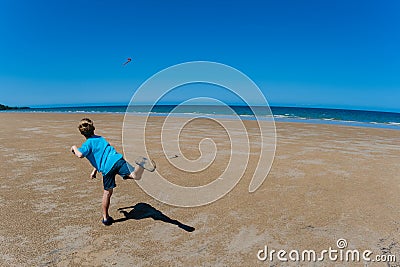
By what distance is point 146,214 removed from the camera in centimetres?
509

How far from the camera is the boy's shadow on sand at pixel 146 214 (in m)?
4.76

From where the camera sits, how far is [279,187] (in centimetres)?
679

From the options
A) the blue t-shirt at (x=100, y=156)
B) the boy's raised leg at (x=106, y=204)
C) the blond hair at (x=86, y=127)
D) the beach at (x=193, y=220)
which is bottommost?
the beach at (x=193, y=220)

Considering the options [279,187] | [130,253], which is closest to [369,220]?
[279,187]

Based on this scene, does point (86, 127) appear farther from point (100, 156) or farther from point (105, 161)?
point (105, 161)

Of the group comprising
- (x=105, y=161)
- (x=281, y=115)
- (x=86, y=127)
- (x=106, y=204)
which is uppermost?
(x=281, y=115)

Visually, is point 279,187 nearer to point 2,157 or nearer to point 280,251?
point 280,251

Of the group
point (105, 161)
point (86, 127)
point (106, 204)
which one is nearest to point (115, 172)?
point (105, 161)

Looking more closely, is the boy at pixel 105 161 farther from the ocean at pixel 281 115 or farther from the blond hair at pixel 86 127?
the ocean at pixel 281 115

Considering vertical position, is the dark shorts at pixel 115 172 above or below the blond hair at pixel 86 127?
→ below

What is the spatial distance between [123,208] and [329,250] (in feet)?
11.5

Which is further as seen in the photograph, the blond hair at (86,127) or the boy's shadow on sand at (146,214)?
the boy's shadow on sand at (146,214)

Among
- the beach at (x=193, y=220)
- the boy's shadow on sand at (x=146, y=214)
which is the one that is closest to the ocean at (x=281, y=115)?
the beach at (x=193, y=220)

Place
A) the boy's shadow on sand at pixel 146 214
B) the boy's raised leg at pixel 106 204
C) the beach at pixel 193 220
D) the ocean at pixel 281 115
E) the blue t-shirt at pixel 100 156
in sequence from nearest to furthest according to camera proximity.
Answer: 1. the beach at pixel 193 220
2. the blue t-shirt at pixel 100 156
3. the boy's raised leg at pixel 106 204
4. the boy's shadow on sand at pixel 146 214
5. the ocean at pixel 281 115
